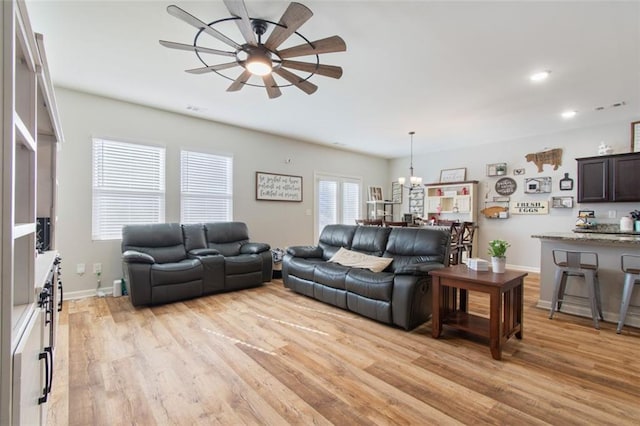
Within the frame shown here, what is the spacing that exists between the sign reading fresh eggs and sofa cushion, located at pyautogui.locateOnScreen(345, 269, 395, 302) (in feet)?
14.4

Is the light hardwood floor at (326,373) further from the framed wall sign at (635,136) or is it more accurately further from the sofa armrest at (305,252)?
the framed wall sign at (635,136)

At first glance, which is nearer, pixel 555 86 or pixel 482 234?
pixel 555 86

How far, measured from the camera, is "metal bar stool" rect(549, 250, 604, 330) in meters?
3.12

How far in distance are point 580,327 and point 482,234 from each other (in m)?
3.75

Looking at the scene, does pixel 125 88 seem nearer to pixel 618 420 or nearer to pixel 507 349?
pixel 507 349

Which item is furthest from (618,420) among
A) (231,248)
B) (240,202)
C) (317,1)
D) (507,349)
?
(240,202)

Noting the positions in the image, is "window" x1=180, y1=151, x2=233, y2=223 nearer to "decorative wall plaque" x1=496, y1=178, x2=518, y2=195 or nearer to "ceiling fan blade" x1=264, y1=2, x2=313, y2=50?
"ceiling fan blade" x1=264, y1=2, x2=313, y2=50

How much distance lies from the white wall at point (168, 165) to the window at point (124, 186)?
10cm

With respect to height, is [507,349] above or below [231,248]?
below

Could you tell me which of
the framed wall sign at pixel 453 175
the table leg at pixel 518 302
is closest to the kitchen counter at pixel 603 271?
the table leg at pixel 518 302

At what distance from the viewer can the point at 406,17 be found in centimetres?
244

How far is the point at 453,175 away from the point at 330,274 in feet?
15.9

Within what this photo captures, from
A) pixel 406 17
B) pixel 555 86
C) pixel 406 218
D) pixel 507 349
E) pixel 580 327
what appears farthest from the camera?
pixel 406 218

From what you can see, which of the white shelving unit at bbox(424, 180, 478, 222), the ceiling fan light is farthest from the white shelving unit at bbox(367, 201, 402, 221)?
the ceiling fan light
